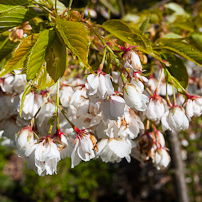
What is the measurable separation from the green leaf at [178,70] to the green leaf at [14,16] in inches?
16.9

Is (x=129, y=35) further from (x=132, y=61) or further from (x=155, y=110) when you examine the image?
(x=155, y=110)

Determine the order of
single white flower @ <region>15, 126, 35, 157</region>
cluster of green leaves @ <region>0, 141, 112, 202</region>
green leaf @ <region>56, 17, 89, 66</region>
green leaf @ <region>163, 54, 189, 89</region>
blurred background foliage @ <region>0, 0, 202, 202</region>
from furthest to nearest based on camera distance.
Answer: cluster of green leaves @ <region>0, 141, 112, 202</region>, blurred background foliage @ <region>0, 0, 202, 202</region>, green leaf @ <region>163, 54, 189, 89</region>, single white flower @ <region>15, 126, 35, 157</region>, green leaf @ <region>56, 17, 89, 66</region>

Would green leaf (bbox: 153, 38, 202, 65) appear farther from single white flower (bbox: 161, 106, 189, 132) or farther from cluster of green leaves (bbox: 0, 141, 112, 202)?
cluster of green leaves (bbox: 0, 141, 112, 202)

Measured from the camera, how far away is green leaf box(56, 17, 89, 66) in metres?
0.52

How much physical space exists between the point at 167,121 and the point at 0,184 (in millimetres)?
5565

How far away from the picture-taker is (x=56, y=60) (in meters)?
0.57

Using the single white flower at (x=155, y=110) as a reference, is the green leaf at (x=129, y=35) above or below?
above

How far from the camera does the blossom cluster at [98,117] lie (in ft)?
1.88

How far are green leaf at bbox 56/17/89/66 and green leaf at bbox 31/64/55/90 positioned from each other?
0.09 m

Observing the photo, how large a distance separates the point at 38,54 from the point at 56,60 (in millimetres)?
46

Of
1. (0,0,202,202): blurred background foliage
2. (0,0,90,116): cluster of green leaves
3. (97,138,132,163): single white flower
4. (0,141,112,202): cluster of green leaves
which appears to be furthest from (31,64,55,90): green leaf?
(0,141,112,202): cluster of green leaves

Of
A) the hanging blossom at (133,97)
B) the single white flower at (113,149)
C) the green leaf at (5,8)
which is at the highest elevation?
the green leaf at (5,8)

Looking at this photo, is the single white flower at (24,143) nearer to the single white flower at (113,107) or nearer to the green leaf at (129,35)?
the single white flower at (113,107)

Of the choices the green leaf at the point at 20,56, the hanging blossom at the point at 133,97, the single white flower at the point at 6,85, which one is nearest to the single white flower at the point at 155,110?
the hanging blossom at the point at 133,97
